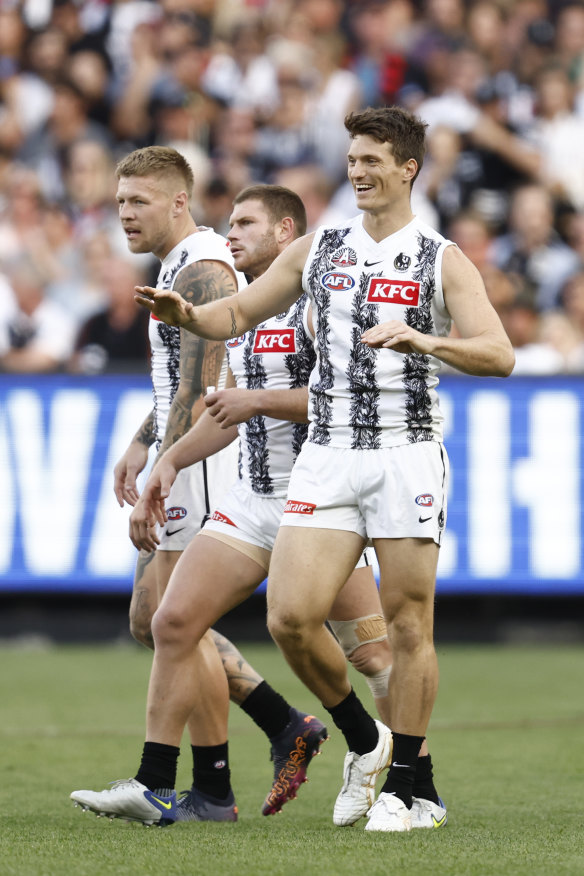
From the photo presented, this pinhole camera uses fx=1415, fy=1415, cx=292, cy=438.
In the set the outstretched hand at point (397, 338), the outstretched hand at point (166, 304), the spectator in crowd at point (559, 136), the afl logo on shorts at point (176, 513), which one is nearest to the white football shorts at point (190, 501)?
the afl logo on shorts at point (176, 513)

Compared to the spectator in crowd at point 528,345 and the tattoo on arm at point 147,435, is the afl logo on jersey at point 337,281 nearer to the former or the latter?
the tattoo on arm at point 147,435

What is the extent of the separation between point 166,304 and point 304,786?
8.40 ft

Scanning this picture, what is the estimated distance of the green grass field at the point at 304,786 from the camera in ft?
13.5

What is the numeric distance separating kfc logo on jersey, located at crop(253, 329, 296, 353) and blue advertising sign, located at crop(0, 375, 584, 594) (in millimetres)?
6004

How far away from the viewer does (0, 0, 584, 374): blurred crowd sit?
12328 mm

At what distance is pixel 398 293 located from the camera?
15.6 feet

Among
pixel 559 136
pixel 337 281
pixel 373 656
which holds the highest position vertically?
pixel 559 136

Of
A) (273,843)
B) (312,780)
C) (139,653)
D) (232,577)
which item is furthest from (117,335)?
(273,843)

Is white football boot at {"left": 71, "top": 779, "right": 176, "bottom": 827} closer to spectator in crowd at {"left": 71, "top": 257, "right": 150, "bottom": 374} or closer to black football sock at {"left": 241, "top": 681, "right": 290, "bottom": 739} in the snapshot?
black football sock at {"left": 241, "top": 681, "right": 290, "bottom": 739}

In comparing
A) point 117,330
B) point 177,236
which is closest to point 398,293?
point 177,236

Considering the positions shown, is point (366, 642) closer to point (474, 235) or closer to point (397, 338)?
point (397, 338)

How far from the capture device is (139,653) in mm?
11688

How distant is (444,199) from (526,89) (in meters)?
1.61

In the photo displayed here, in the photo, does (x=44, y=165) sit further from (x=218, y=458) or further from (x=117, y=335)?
(x=218, y=458)
